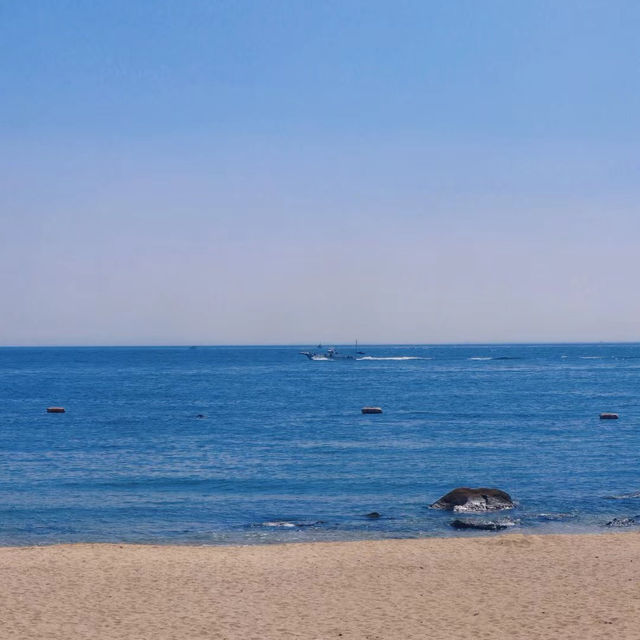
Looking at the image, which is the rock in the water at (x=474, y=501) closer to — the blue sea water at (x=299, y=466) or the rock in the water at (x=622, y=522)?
the blue sea water at (x=299, y=466)

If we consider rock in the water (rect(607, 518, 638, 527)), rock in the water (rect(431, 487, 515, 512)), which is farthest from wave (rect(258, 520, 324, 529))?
rock in the water (rect(607, 518, 638, 527))

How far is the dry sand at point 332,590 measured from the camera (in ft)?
52.5

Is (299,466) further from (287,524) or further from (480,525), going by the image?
(480,525)

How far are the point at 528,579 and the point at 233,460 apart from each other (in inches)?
1050

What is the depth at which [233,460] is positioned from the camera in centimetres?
4456

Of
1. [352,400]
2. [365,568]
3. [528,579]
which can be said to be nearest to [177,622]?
[365,568]

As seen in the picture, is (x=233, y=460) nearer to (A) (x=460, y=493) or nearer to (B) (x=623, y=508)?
(A) (x=460, y=493)

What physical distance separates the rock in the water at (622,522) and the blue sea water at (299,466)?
0.37 meters

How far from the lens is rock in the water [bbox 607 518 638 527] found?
92.5ft

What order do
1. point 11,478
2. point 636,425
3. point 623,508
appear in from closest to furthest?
point 623,508, point 11,478, point 636,425

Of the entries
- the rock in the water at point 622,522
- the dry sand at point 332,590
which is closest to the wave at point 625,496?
the rock in the water at point 622,522

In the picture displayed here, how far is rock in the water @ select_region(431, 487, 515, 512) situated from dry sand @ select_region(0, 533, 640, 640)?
5827 mm

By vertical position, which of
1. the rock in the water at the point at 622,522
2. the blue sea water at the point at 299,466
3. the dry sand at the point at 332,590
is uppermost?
the dry sand at the point at 332,590

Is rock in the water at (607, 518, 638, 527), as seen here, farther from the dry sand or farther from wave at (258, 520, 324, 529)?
wave at (258, 520, 324, 529)
